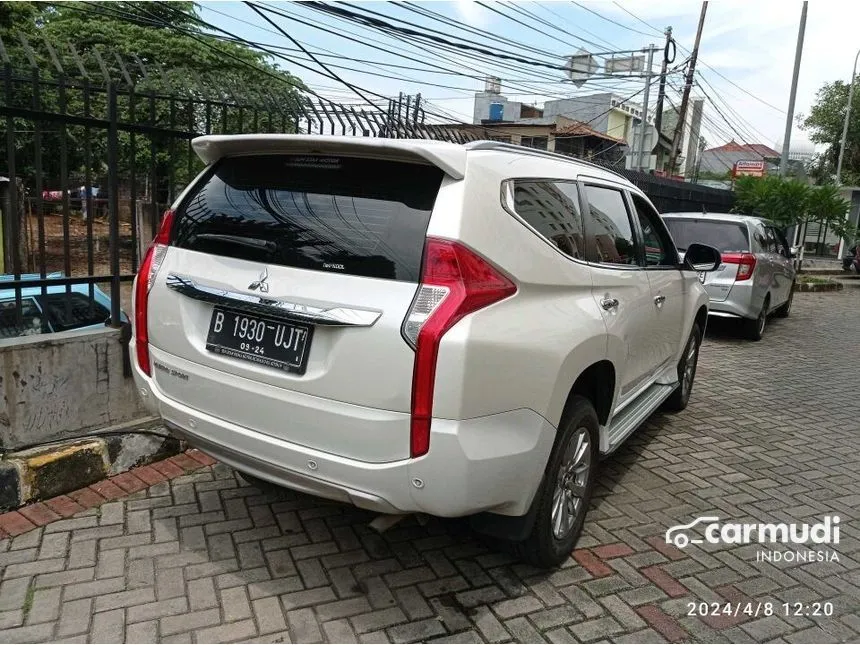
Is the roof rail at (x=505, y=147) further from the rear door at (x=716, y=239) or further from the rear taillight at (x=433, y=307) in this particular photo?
the rear door at (x=716, y=239)

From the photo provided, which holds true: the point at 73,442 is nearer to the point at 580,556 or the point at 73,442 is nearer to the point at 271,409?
the point at 271,409

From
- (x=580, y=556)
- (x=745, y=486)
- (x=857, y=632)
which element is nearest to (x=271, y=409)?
(x=580, y=556)

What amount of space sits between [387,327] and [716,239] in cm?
734

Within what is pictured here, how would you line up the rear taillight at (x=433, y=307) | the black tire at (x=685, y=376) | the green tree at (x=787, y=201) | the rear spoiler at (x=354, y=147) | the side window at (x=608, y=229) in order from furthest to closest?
the green tree at (x=787, y=201) < the black tire at (x=685, y=376) < the side window at (x=608, y=229) < the rear spoiler at (x=354, y=147) < the rear taillight at (x=433, y=307)

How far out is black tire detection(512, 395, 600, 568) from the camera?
2770 mm

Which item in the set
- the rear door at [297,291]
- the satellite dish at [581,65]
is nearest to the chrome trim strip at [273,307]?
the rear door at [297,291]

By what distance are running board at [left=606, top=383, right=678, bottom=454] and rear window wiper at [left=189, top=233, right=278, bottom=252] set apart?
1.92 m

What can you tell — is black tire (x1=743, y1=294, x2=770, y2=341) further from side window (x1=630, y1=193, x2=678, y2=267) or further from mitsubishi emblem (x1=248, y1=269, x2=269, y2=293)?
mitsubishi emblem (x1=248, y1=269, x2=269, y2=293)

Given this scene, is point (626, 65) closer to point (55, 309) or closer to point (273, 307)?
point (55, 309)

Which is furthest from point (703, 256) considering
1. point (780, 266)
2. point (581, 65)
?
point (581, 65)

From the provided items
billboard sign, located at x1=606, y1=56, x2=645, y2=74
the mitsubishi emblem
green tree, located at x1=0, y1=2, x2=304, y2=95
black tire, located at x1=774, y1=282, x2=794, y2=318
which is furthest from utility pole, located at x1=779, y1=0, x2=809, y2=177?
the mitsubishi emblem
